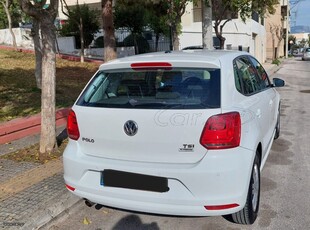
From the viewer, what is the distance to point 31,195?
3.96m

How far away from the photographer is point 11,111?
24.7ft

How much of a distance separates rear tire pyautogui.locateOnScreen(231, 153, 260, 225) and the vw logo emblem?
1.16m

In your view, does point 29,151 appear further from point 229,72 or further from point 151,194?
point 229,72

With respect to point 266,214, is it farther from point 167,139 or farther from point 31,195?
point 31,195

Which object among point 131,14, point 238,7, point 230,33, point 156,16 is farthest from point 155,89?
point 230,33

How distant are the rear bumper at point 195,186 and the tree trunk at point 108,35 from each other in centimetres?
703

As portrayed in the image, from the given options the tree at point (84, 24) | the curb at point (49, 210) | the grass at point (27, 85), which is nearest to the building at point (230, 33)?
the tree at point (84, 24)

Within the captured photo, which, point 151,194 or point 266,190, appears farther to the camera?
point 266,190

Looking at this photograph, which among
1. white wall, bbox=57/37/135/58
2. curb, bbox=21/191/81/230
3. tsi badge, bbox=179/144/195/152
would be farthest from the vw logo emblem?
white wall, bbox=57/37/135/58

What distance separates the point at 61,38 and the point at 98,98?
839 inches

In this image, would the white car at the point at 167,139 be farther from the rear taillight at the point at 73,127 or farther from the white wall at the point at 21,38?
the white wall at the point at 21,38

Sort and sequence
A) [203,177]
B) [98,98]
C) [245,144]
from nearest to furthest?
[203,177] < [245,144] < [98,98]

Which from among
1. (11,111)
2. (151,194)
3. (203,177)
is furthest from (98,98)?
(11,111)

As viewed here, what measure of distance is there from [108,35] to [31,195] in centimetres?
661
